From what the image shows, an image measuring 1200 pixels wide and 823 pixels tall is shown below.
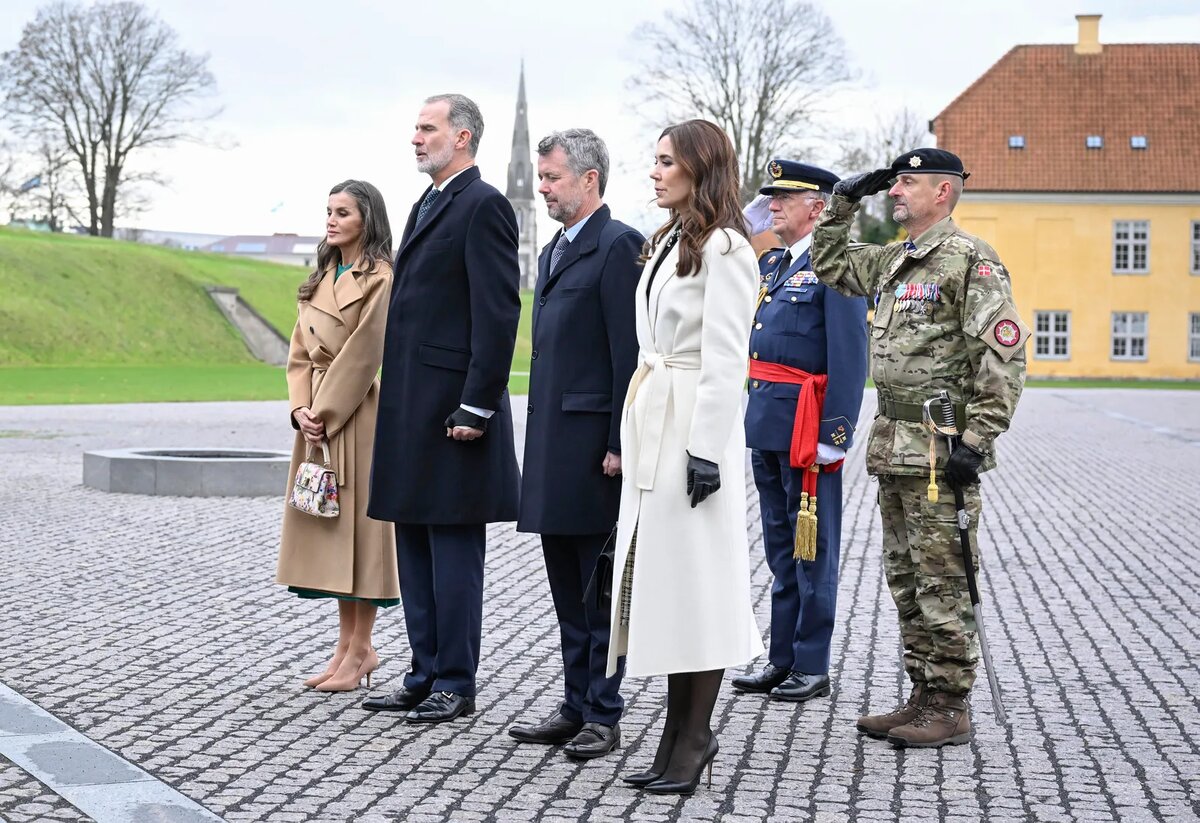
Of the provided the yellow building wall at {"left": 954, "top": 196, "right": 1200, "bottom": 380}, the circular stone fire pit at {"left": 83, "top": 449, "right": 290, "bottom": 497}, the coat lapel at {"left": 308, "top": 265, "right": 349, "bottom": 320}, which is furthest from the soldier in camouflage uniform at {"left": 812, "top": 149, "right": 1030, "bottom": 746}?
the yellow building wall at {"left": 954, "top": 196, "right": 1200, "bottom": 380}

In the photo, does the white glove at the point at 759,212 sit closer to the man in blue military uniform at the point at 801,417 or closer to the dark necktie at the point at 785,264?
the man in blue military uniform at the point at 801,417

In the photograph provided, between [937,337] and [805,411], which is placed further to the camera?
[805,411]

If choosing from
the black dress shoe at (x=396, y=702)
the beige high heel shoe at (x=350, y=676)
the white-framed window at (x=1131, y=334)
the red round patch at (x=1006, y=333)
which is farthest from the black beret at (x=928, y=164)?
the white-framed window at (x=1131, y=334)

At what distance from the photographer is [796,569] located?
634 cm

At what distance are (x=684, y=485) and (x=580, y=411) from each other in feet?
2.17

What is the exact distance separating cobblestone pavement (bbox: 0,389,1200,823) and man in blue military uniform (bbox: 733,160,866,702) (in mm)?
253

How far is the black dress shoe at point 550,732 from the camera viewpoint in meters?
5.35

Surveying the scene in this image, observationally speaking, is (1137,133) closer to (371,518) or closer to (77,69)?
(77,69)

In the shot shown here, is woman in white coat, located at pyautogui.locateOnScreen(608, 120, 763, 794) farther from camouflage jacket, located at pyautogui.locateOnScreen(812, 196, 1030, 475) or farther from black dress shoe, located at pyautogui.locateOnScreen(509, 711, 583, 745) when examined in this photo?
camouflage jacket, located at pyautogui.locateOnScreen(812, 196, 1030, 475)

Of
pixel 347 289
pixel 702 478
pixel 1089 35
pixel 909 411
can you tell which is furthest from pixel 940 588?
pixel 1089 35

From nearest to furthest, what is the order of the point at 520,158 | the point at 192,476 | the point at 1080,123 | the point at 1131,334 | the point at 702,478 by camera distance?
the point at 702,478 < the point at 192,476 < the point at 1131,334 < the point at 1080,123 < the point at 520,158

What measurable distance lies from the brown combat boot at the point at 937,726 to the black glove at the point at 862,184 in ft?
5.92

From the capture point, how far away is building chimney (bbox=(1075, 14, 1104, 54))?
62.8m

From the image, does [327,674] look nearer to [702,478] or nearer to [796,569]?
[796,569]
